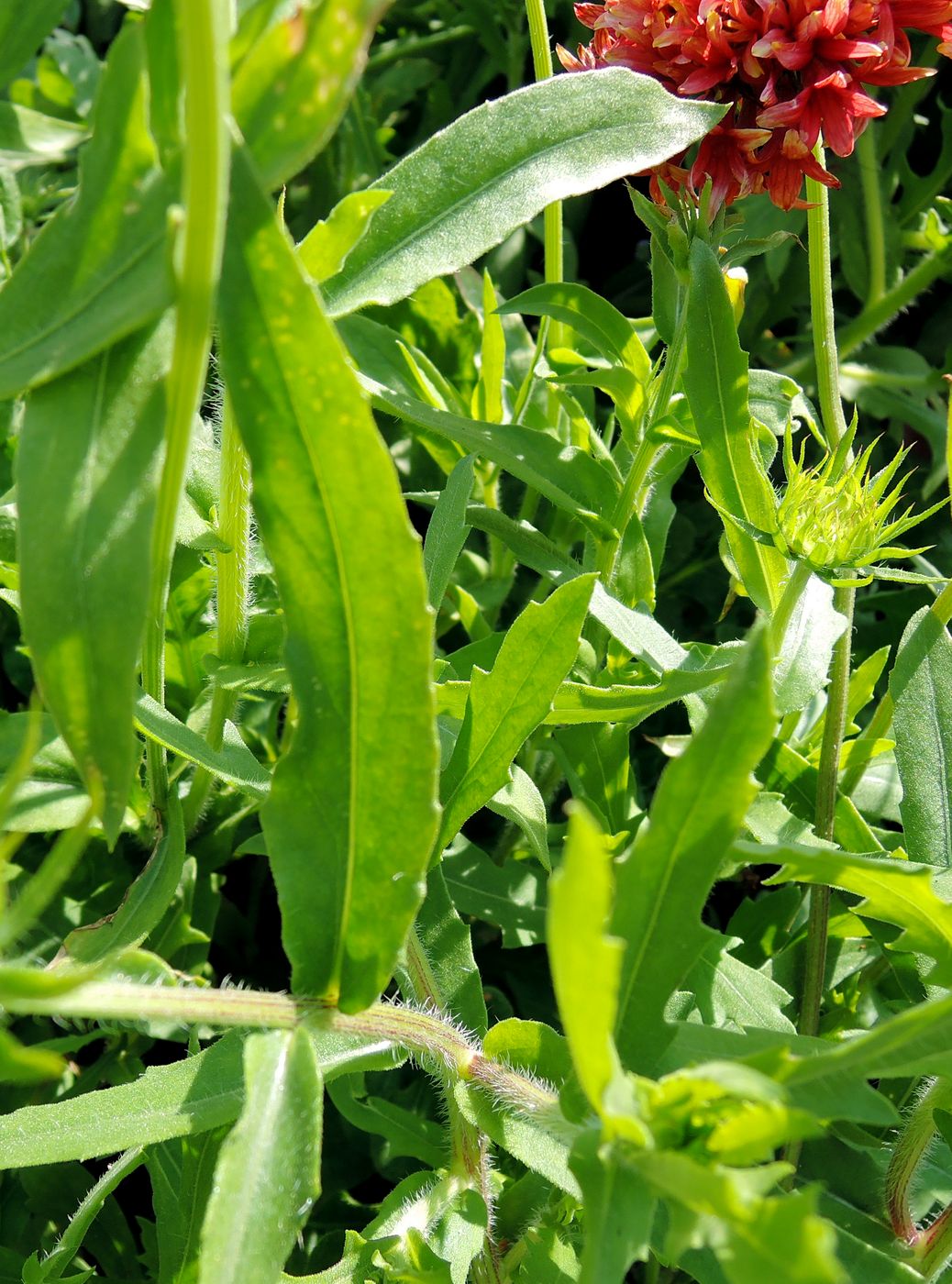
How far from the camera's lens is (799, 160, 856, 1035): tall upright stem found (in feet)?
3.53

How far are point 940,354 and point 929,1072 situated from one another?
1.38 metres

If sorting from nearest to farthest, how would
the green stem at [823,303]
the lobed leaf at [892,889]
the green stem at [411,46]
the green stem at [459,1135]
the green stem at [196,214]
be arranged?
the green stem at [196,214]
the lobed leaf at [892,889]
the green stem at [459,1135]
the green stem at [823,303]
the green stem at [411,46]

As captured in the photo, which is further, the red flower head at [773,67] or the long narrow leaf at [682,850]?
the red flower head at [773,67]

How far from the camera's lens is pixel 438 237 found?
0.96 meters

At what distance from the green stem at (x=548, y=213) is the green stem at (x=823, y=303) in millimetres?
230

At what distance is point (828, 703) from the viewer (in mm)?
1105

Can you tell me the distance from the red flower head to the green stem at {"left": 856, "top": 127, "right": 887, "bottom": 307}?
0.62 meters

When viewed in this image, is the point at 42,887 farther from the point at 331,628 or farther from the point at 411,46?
the point at 411,46

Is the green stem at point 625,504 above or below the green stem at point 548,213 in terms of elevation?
below

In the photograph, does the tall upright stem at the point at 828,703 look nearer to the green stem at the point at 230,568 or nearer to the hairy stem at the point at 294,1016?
the hairy stem at the point at 294,1016

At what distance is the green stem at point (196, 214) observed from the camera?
48cm

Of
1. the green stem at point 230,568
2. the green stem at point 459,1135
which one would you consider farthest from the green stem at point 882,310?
the green stem at point 459,1135

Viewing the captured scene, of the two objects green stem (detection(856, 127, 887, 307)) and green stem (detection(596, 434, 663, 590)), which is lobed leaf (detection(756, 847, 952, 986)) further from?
green stem (detection(856, 127, 887, 307))

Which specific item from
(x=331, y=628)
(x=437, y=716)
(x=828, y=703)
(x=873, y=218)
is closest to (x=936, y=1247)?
(x=828, y=703)
